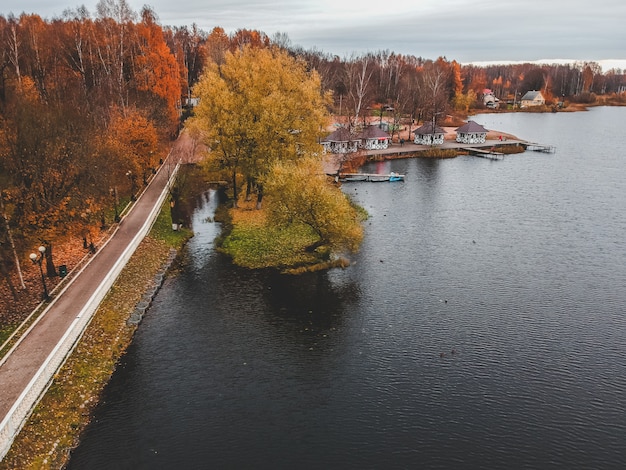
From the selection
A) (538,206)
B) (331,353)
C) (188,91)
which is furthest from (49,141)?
(188,91)

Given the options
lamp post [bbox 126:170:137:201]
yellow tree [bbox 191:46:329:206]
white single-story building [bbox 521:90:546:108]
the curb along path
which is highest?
white single-story building [bbox 521:90:546:108]

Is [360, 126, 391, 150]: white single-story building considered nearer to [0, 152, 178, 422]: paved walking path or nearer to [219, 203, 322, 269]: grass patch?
[219, 203, 322, 269]: grass patch

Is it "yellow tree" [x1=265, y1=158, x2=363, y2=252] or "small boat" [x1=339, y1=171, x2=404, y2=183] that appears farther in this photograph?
"small boat" [x1=339, y1=171, x2=404, y2=183]

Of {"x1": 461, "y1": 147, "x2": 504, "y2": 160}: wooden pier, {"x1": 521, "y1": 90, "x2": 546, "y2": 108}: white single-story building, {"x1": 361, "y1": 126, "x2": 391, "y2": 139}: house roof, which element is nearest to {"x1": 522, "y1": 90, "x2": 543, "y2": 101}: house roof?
{"x1": 521, "y1": 90, "x2": 546, "y2": 108}: white single-story building

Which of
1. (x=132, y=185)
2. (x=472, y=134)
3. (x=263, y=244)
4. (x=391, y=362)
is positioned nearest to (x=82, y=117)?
(x=132, y=185)

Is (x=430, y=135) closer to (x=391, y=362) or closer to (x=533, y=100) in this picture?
(x=391, y=362)

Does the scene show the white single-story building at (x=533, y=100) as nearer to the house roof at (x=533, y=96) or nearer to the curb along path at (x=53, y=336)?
the house roof at (x=533, y=96)

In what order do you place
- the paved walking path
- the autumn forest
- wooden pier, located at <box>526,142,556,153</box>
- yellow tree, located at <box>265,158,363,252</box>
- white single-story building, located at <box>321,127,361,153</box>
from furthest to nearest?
1. wooden pier, located at <box>526,142,556,153</box>
2. white single-story building, located at <box>321,127,361,153</box>
3. yellow tree, located at <box>265,158,363,252</box>
4. the autumn forest
5. the paved walking path

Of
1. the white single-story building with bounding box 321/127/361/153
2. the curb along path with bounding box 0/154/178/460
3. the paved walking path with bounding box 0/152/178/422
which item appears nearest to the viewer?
the curb along path with bounding box 0/154/178/460
